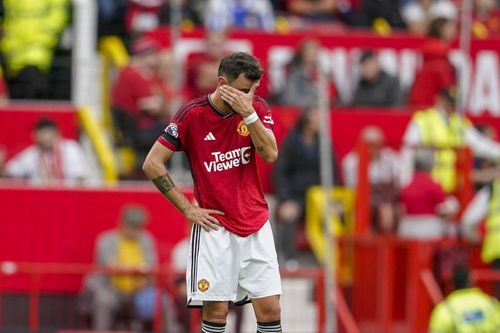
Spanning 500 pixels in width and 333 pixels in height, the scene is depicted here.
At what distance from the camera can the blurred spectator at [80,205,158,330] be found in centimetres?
1650

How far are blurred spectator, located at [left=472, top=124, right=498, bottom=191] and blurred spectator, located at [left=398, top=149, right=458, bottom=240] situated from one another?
0.70 meters

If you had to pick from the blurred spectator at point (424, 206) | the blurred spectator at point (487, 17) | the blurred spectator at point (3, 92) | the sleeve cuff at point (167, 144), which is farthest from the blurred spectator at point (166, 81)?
the sleeve cuff at point (167, 144)

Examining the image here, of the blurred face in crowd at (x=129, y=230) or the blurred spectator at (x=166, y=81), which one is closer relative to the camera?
the blurred face in crowd at (x=129, y=230)

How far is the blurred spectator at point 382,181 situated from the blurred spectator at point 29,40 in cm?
428

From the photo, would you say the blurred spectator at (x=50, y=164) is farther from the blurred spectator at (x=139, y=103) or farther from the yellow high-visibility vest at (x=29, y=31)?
the yellow high-visibility vest at (x=29, y=31)

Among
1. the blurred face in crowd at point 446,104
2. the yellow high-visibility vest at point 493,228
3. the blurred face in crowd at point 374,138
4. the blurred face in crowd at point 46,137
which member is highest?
the blurred face in crowd at point 446,104

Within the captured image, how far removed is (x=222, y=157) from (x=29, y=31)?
9.40m

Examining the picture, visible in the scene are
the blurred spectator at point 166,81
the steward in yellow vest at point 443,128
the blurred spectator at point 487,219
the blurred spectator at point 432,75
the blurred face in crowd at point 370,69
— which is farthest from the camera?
the blurred face in crowd at point 370,69

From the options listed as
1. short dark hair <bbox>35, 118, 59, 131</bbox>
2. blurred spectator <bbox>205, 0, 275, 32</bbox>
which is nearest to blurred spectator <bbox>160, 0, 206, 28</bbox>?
blurred spectator <bbox>205, 0, 275, 32</bbox>

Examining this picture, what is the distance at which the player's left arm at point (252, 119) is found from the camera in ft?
34.3

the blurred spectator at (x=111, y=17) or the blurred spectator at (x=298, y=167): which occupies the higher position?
the blurred spectator at (x=111, y=17)

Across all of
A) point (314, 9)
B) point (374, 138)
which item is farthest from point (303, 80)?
point (314, 9)

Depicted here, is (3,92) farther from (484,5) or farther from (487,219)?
(484,5)

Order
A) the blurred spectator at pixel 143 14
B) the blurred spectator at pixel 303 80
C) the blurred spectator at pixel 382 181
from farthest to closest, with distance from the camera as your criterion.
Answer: the blurred spectator at pixel 143 14 < the blurred spectator at pixel 303 80 < the blurred spectator at pixel 382 181
